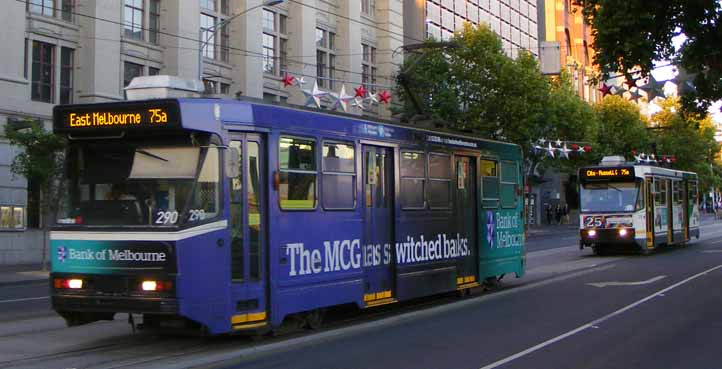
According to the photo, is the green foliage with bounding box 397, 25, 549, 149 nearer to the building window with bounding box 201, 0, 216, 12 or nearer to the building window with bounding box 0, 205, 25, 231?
the building window with bounding box 201, 0, 216, 12

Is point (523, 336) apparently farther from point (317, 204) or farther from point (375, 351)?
point (317, 204)

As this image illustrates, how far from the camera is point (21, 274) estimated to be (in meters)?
23.3

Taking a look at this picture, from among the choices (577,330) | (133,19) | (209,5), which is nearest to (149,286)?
(577,330)

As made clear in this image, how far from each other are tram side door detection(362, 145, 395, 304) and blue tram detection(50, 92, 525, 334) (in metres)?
0.02

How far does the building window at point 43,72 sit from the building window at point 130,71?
9.34 ft

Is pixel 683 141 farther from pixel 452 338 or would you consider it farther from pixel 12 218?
pixel 452 338

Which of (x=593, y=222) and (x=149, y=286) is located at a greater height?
(x=593, y=222)

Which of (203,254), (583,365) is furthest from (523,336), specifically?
(203,254)

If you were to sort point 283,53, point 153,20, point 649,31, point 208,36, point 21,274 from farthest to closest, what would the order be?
point 283,53 → point 208,36 → point 153,20 → point 21,274 → point 649,31

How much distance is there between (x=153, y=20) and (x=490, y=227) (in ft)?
69.3

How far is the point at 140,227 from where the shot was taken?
29.5 ft

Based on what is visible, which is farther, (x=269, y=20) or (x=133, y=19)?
(x=269, y=20)

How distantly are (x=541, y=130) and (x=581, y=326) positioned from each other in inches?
1245

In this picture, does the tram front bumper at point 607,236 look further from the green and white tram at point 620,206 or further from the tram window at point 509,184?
the tram window at point 509,184
